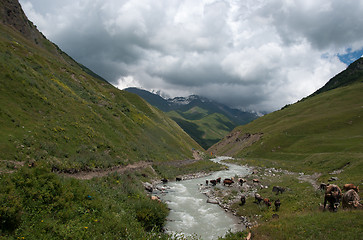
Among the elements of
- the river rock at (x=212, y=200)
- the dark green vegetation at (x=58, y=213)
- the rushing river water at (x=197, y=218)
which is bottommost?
the rushing river water at (x=197, y=218)

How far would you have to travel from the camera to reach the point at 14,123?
25.2 meters

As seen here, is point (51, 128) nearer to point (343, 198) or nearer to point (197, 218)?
point (197, 218)

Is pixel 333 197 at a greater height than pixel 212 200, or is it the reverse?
pixel 333 197

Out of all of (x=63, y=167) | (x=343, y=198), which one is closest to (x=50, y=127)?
(x=63, y=167)

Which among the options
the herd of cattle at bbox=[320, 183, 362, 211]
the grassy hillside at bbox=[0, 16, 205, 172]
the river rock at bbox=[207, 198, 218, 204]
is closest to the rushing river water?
the river rock at bbox=[207, 198, 218, 204]

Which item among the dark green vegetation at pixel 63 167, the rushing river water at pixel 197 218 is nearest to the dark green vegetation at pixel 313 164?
the rushing river water at pixel 197 218

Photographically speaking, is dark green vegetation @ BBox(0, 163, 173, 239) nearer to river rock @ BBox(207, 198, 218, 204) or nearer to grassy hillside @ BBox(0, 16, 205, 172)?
grassy hillside @ BBox(0, 16, 205, 172)

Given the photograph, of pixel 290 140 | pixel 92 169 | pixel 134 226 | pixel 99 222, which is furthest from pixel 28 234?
pixel 290 140

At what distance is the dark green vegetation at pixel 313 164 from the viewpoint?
12516 mm

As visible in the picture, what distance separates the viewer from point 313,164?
56.2m

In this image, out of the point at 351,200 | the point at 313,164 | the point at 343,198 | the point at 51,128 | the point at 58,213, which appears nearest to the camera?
the point at 58,213

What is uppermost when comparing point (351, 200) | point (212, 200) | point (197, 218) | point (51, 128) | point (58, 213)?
point (51, 128)

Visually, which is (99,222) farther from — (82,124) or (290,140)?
(290,140)

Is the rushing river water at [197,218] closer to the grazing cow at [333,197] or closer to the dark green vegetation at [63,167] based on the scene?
the dark green vegetation at [63,167]
